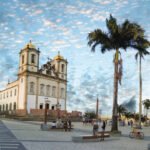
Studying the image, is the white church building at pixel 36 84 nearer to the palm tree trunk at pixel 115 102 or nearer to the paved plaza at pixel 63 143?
the palm tree trunk at pixel 115 102

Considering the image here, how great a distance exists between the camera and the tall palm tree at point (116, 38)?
3403 centimetres

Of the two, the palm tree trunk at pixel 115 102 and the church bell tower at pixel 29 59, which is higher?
the church bell tower at pixel 29 59

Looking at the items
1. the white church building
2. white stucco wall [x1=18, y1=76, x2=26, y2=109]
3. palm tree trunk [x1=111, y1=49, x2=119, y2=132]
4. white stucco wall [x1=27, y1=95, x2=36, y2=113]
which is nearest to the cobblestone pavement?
palm tree trunk [x1=111, y1=49, x2=119, y2=132]

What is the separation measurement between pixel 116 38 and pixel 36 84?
61089 mm

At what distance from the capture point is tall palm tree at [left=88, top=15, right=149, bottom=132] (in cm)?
3403

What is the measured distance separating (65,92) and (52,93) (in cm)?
452

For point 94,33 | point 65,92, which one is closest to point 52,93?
point 65,92

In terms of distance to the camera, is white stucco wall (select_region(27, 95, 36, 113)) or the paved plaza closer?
the paved plaza

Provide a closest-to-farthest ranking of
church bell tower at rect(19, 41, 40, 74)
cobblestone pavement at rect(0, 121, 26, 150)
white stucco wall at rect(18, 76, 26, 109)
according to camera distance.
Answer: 1. cobblestone pavement at rect(0, 121, 26, 150)
2. white stucco wall at rect(18, 76, 26, 109)
3. church bell tower at rect(19, 41, 40, 74)

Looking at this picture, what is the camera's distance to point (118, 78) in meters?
34.3

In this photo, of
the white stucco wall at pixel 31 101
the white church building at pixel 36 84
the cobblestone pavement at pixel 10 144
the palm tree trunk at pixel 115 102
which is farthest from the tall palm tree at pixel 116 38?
the white stucco wall at pixel 31 101

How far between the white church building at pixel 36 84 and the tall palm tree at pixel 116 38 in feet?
170

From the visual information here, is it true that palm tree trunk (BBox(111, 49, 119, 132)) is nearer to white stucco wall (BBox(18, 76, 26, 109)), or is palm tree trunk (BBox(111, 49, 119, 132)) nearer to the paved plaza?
the paved plaza

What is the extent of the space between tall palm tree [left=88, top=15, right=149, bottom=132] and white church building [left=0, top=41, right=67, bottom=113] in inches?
2035
